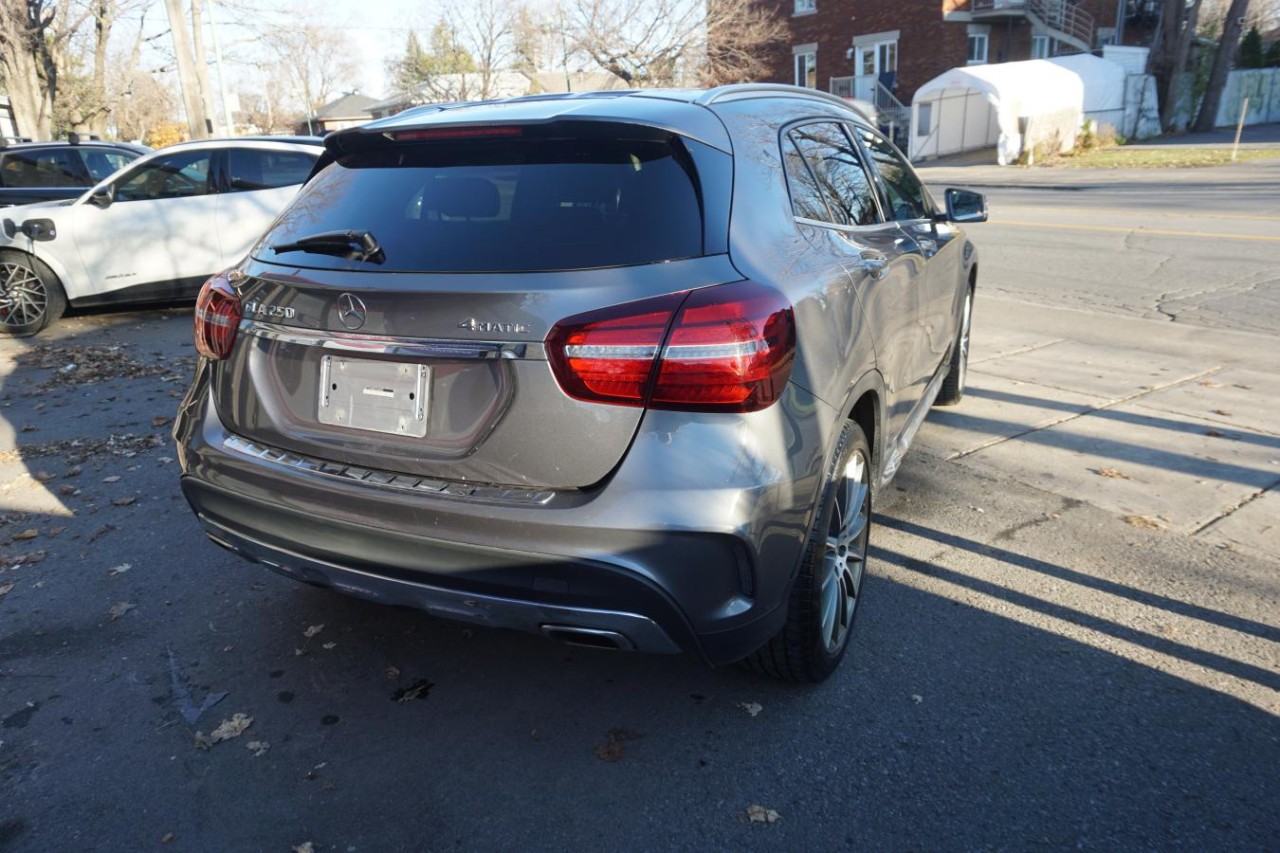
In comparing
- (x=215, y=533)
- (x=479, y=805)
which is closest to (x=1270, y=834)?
(x=479, y=805)

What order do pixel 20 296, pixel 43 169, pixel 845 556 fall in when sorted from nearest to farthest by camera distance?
1. pixel 845 556
2. pixel 20 296
3. pixel 43 169

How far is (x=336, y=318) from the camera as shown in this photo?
2568 mm

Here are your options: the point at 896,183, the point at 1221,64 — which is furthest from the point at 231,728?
the point at 1221,64

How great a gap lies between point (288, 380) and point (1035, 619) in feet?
8.90

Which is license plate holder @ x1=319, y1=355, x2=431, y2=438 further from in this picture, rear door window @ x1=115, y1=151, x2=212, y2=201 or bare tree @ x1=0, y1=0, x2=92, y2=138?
bare tree @ x1=0, y1=0, x2=92, y2=138

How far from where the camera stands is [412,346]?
8.01 feet

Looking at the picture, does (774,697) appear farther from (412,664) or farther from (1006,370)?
(1006,370)

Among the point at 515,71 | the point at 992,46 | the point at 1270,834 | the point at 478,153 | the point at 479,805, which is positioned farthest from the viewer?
the point at 515,71

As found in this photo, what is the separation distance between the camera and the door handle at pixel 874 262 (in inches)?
130

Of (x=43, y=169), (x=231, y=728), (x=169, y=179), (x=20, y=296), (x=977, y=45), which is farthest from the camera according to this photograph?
(x=977, y=45)

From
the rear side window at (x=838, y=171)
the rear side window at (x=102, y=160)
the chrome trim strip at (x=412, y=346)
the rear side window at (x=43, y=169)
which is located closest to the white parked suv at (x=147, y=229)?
the rear side window at (x=43, y=169)

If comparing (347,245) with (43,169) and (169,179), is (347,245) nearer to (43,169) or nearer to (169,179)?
(169,179)

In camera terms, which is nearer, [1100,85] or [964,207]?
[964,207]

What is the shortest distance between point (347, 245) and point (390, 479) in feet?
2.33
